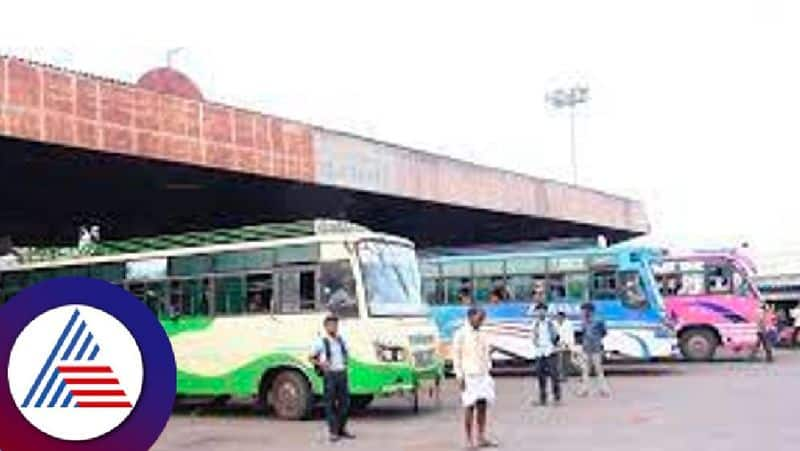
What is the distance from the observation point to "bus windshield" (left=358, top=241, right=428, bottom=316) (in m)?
16.1

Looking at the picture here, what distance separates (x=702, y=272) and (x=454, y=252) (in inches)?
233

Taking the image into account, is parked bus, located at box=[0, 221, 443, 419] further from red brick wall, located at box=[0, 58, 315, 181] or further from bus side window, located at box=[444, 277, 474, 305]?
bus side window, located at box=[444, 277, 474, 305]

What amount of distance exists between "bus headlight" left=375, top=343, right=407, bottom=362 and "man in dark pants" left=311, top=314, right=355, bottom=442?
166 centimetres

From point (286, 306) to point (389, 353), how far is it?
179 centimetres

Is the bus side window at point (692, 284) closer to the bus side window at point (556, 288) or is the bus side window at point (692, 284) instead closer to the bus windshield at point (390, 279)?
the bus side window at point (556, 288)

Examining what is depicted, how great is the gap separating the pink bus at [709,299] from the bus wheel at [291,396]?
12.6m

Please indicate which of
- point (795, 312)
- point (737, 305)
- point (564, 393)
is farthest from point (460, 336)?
point (795, 312)

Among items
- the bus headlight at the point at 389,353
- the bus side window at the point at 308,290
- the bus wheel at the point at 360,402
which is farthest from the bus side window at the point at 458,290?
the bus headlight at the point at 389,353

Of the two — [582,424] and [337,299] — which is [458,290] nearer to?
[337,299]

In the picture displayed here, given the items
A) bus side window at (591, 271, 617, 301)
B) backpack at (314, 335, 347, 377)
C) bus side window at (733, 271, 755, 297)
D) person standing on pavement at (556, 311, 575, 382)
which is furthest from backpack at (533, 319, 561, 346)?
bus side window at (733, 271, 755, 297)

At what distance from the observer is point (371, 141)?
26203 millimetres

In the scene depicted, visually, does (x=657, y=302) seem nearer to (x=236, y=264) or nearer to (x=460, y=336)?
(x=236, y=264)

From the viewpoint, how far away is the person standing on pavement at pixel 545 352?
17625 millimetres

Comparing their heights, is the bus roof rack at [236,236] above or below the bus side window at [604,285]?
above
